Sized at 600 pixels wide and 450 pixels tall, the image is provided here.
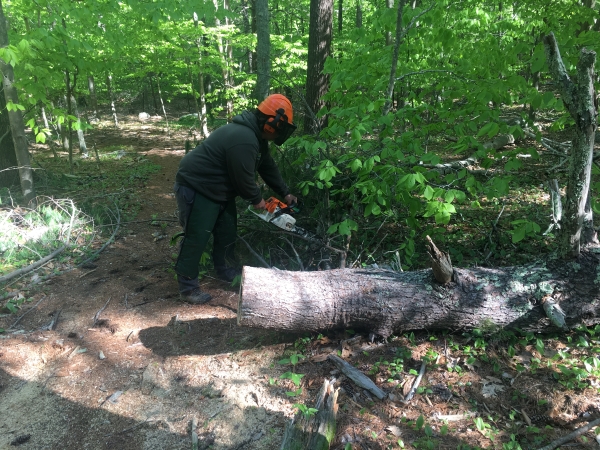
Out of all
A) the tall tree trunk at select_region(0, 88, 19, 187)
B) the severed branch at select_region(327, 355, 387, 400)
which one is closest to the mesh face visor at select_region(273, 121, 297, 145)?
the severed branch at select_region(327, 355, 387, 400)

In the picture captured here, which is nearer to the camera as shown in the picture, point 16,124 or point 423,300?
point 423,300

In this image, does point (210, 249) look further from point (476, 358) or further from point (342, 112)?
point (476, 358)

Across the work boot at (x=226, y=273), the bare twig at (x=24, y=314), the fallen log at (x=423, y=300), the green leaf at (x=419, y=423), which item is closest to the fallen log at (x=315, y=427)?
the green leaf at (x=419, y=423)

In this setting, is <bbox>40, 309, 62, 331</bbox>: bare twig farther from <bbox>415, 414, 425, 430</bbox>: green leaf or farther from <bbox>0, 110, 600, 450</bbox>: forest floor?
<bbox>415, 414, 425, 430</bbox>: green leaf

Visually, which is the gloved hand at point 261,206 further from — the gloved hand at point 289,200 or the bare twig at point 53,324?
the bare twig at point 53,324

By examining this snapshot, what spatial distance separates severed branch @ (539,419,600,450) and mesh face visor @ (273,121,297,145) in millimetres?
2951

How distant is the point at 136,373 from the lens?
283 cm

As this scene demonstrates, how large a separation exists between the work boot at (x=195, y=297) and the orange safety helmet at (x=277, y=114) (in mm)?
1765

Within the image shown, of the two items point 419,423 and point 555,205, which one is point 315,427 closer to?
point 419,423

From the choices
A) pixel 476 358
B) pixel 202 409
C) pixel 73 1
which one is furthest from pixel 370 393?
pixel 73 1

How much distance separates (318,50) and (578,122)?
15.6 ft

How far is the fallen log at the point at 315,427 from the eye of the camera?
2.07m

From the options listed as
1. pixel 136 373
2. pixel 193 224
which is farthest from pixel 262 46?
pixel 136 373

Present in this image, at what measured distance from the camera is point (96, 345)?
10.3ft
